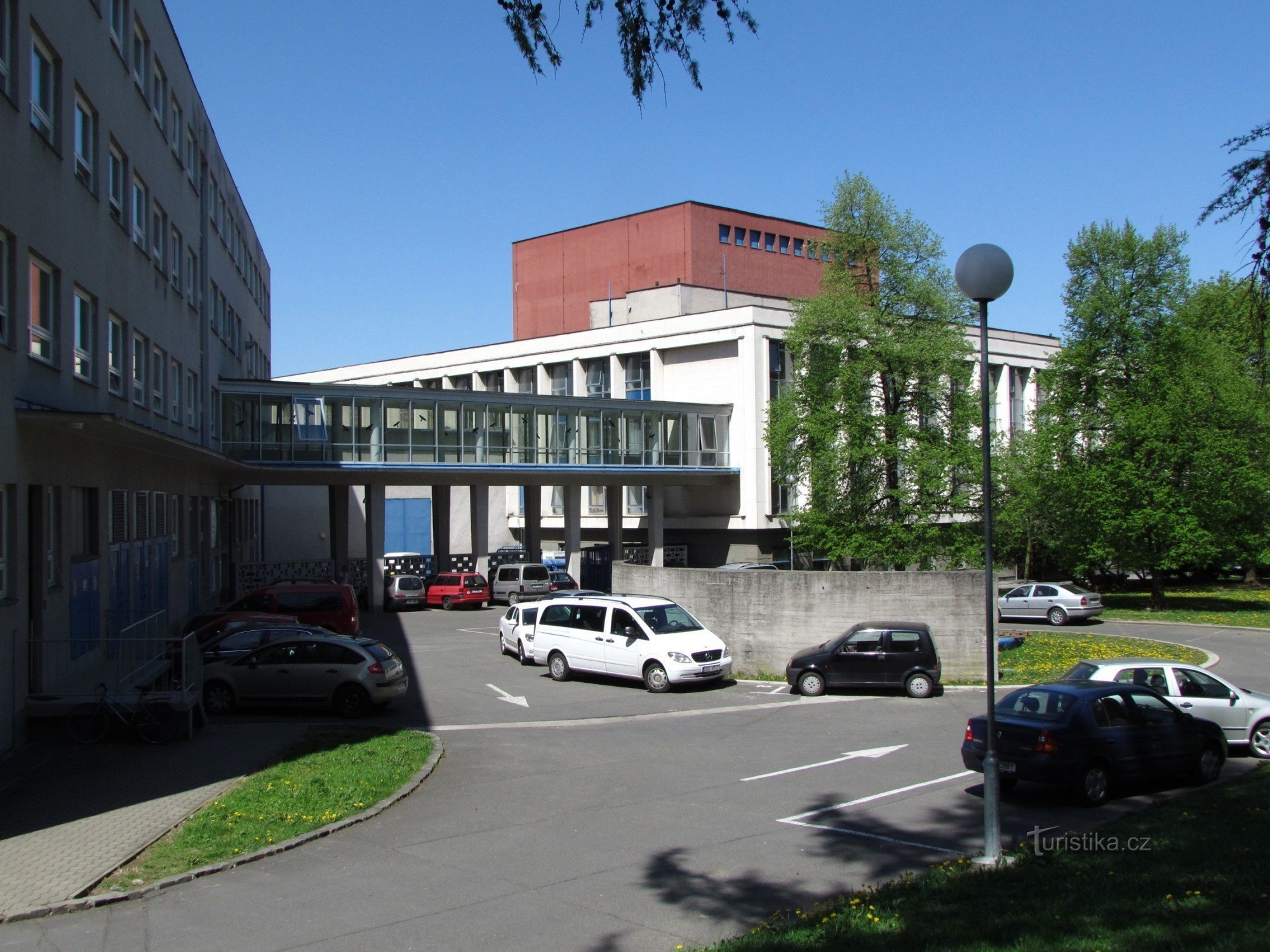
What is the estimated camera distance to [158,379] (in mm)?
26234

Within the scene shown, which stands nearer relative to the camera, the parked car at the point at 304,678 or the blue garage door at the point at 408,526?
the parked car at the point at 304,678

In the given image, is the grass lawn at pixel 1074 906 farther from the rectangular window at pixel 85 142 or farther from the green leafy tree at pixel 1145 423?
the green leafy tree at pixel 1145 423

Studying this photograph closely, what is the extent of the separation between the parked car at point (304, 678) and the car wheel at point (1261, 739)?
13685mm

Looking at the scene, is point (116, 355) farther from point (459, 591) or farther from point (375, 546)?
point (459, 591)

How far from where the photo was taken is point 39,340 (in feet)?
54.2

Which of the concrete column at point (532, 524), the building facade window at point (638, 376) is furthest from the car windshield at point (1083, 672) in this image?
the building facade window at point (638, 376)

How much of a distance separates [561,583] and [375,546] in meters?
7.55

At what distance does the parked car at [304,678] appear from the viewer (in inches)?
765

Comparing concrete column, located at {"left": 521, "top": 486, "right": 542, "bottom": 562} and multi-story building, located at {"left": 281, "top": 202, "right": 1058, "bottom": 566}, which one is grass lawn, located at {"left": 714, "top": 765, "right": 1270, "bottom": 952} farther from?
concrete column, located at {"left": 521, "top": 486, "right": 542, "bottom": 562}

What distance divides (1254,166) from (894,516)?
82.5 ft

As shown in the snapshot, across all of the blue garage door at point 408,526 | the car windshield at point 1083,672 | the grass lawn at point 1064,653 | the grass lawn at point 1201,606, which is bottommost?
the grass lawn at point 1201,606

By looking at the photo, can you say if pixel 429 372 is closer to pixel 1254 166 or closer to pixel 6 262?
pixel 6 262

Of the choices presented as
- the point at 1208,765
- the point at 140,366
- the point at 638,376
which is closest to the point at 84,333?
the point at 140,366

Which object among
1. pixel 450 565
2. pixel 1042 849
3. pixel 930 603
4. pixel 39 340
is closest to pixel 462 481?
pixel 450 565
